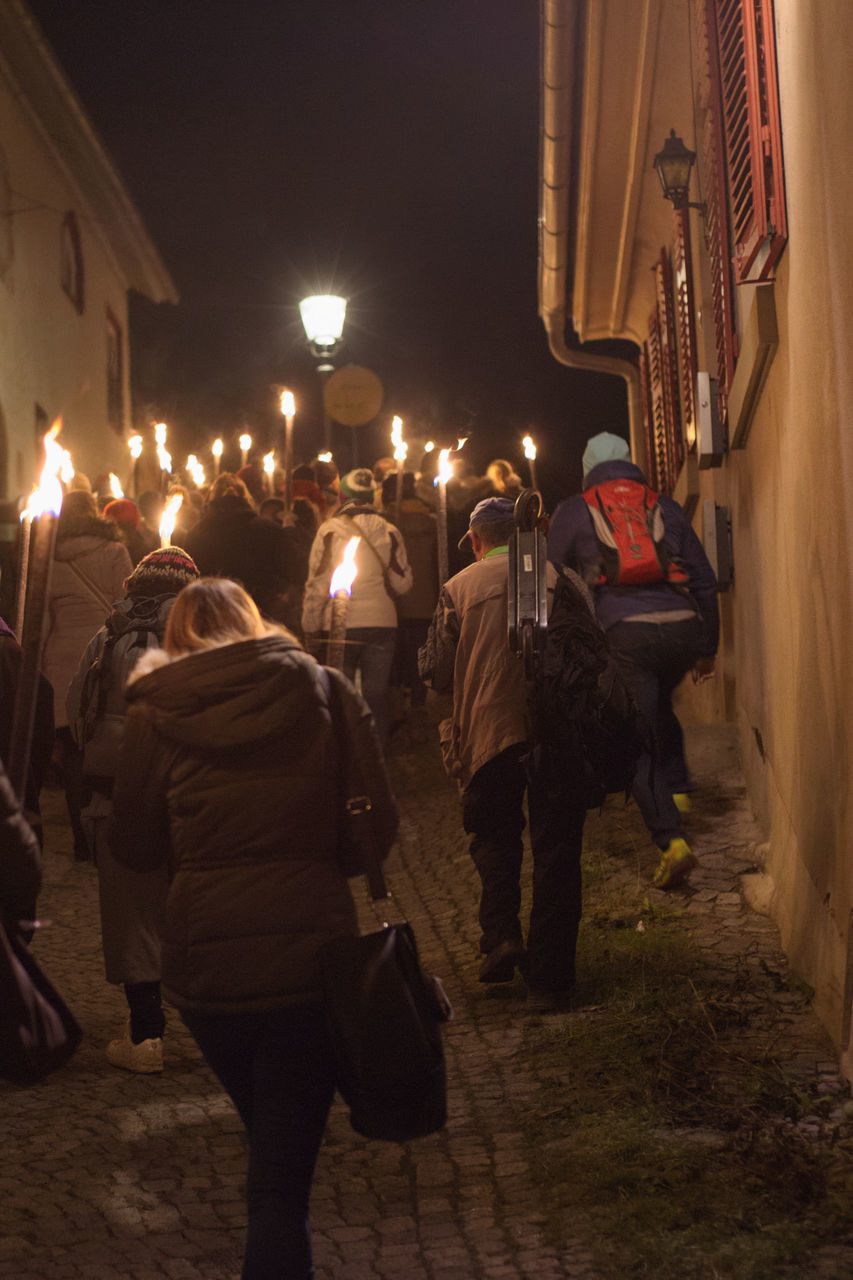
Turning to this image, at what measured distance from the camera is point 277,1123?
3.39 meters

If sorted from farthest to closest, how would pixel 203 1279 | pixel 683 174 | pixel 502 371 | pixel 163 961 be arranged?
1. pixel 502 371
2. pixel 683 174
3. pixel 203 1279
4. pixel 163 961

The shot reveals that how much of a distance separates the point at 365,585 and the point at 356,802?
7.68 metres

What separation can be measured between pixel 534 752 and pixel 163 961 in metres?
2.83

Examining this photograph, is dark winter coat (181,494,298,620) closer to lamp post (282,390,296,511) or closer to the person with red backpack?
lamp post (282,390,296,511)

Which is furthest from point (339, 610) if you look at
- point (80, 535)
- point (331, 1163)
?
point (80, 535)

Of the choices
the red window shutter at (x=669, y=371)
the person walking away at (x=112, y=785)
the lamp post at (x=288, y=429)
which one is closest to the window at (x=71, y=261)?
the red window shutter at (x=669, y=371)

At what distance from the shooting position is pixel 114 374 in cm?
2953

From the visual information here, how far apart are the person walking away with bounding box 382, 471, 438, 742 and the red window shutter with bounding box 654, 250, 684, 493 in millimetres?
2078

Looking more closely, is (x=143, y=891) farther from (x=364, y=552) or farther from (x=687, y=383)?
(x=687, y=383)

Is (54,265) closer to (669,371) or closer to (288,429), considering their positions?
(669,371)

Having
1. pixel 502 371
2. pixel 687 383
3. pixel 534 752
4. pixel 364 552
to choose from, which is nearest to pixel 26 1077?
pixel 534 752

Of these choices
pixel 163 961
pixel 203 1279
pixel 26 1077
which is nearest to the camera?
pixel 26 1077

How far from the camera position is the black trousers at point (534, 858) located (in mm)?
6180

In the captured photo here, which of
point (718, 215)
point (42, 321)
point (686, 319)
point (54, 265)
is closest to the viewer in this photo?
point (718, 215)
